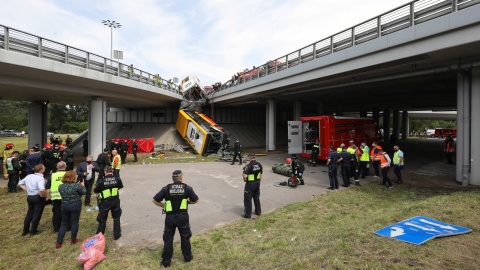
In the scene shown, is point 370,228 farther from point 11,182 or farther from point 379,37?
point 11,182

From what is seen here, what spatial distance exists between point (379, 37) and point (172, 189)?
1164cm

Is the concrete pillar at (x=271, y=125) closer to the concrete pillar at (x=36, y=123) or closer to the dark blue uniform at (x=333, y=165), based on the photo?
the dark blue uniform at (x=333, y=165)

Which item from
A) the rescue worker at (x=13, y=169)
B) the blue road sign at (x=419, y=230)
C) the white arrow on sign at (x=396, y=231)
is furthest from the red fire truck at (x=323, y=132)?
the rescue worker at (x=13, y=169)

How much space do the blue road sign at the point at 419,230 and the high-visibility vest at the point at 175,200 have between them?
3.87 m

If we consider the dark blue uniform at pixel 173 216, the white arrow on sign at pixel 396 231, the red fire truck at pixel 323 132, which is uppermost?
the red fire truck at pixel 323 132

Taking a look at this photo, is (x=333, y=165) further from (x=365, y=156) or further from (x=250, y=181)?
(x=250, y=181)

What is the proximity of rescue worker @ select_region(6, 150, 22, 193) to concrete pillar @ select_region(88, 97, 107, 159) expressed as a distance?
876 centimetres

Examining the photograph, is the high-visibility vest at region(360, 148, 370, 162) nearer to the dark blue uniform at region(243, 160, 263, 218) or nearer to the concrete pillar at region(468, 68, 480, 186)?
the concrete pillar at region(468, 68, 480, 186)

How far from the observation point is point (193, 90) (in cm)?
2945

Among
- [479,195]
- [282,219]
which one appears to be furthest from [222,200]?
[479,195]

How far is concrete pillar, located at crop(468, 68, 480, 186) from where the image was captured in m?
10.5

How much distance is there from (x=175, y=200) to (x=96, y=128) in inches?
676

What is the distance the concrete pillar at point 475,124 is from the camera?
34.4 ft

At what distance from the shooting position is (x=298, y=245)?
534 cm
